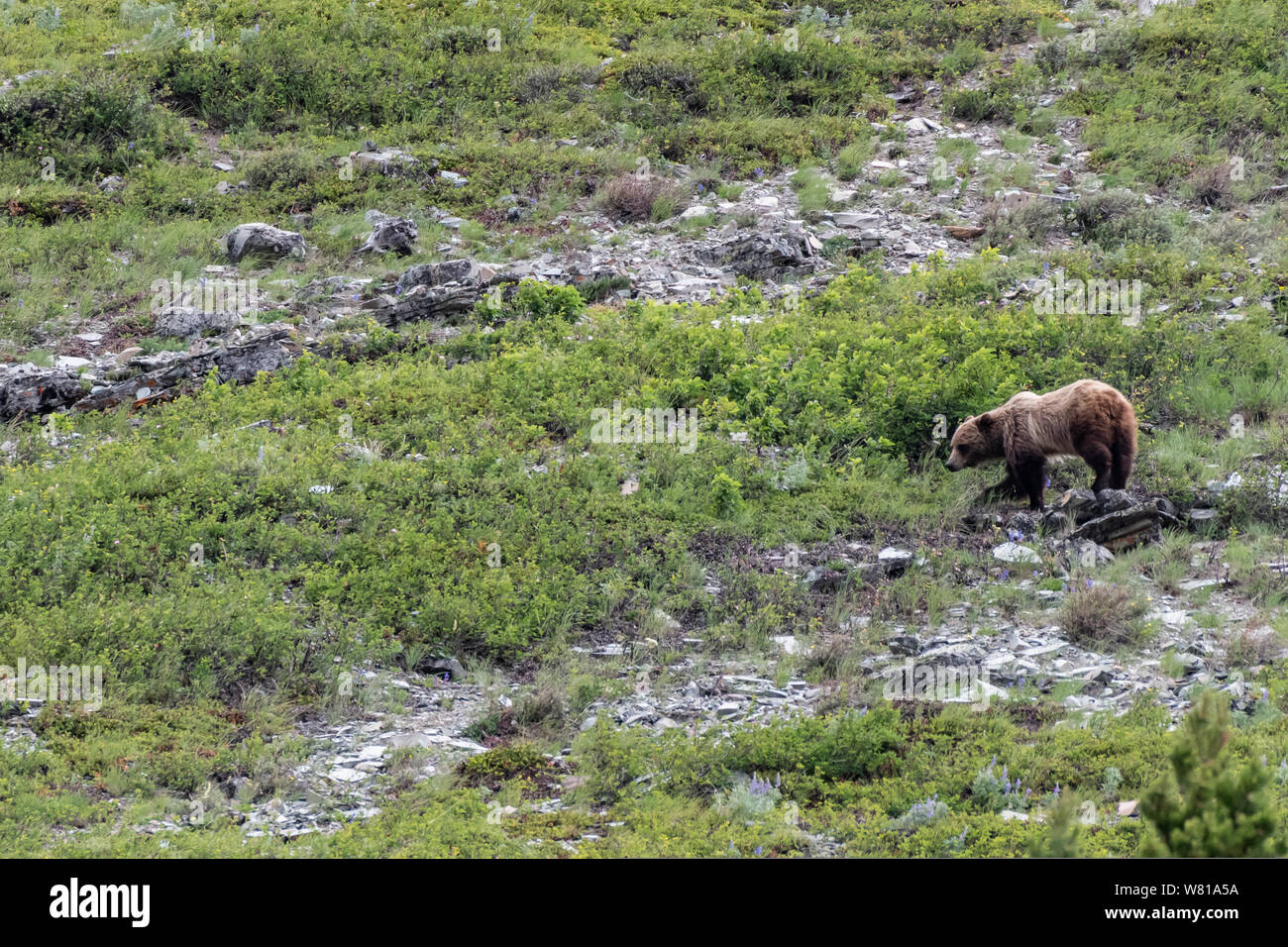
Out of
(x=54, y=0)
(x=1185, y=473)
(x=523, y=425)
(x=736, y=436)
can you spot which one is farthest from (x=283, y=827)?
(x=54, y=0)

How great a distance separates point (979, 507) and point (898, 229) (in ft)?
25.1

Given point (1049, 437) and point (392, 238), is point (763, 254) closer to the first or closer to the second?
point (392, 238)

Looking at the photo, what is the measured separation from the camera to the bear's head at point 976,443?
1155 cm

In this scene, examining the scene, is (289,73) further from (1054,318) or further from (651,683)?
(651,683)
